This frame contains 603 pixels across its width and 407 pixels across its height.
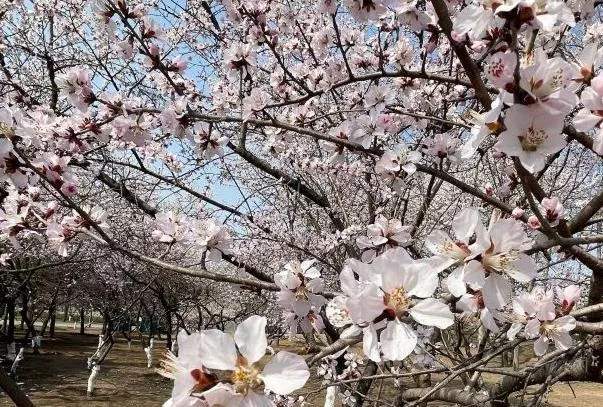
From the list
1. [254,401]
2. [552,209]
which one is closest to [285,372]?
[254,401]

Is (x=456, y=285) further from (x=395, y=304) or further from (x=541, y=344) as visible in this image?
(x=541, y=344)

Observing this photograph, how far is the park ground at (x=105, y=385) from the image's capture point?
11859mm

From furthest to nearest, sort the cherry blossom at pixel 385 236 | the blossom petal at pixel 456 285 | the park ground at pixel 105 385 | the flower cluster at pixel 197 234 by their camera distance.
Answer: the park ground at pixel 105 385 < the flower cluster at pixel 197 234 < the cherry blossom at pixel 385 236 < the blossom petal at pixel 456 285

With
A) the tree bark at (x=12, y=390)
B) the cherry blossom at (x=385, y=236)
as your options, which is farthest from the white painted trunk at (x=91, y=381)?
the cherry blossom at (x=385, y=236)

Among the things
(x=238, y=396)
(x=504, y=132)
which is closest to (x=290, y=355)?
(x=238, y=396)

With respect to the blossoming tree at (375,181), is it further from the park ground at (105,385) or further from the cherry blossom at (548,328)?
the park ground at (105,385)

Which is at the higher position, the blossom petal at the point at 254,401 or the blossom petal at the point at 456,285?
the blossom petal at the point at 456,285

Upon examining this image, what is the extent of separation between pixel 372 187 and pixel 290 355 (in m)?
4.32

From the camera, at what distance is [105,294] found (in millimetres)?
19922

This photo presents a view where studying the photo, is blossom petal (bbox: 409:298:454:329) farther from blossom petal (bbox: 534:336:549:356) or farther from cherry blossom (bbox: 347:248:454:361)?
blossom petal (bbox: 534:336:549:356)

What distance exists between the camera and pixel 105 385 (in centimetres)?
1396

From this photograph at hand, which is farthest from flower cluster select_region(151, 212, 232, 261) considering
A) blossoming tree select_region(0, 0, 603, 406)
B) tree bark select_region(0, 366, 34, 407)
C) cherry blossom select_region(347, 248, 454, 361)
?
cherry blossom select_region(347, 248, 454, 361)

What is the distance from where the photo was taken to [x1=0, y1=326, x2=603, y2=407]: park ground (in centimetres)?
1186

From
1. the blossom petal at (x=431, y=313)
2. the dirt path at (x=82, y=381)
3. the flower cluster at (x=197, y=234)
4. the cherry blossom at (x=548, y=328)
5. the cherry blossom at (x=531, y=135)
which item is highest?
the flower cluster at (x=197, y=234)
